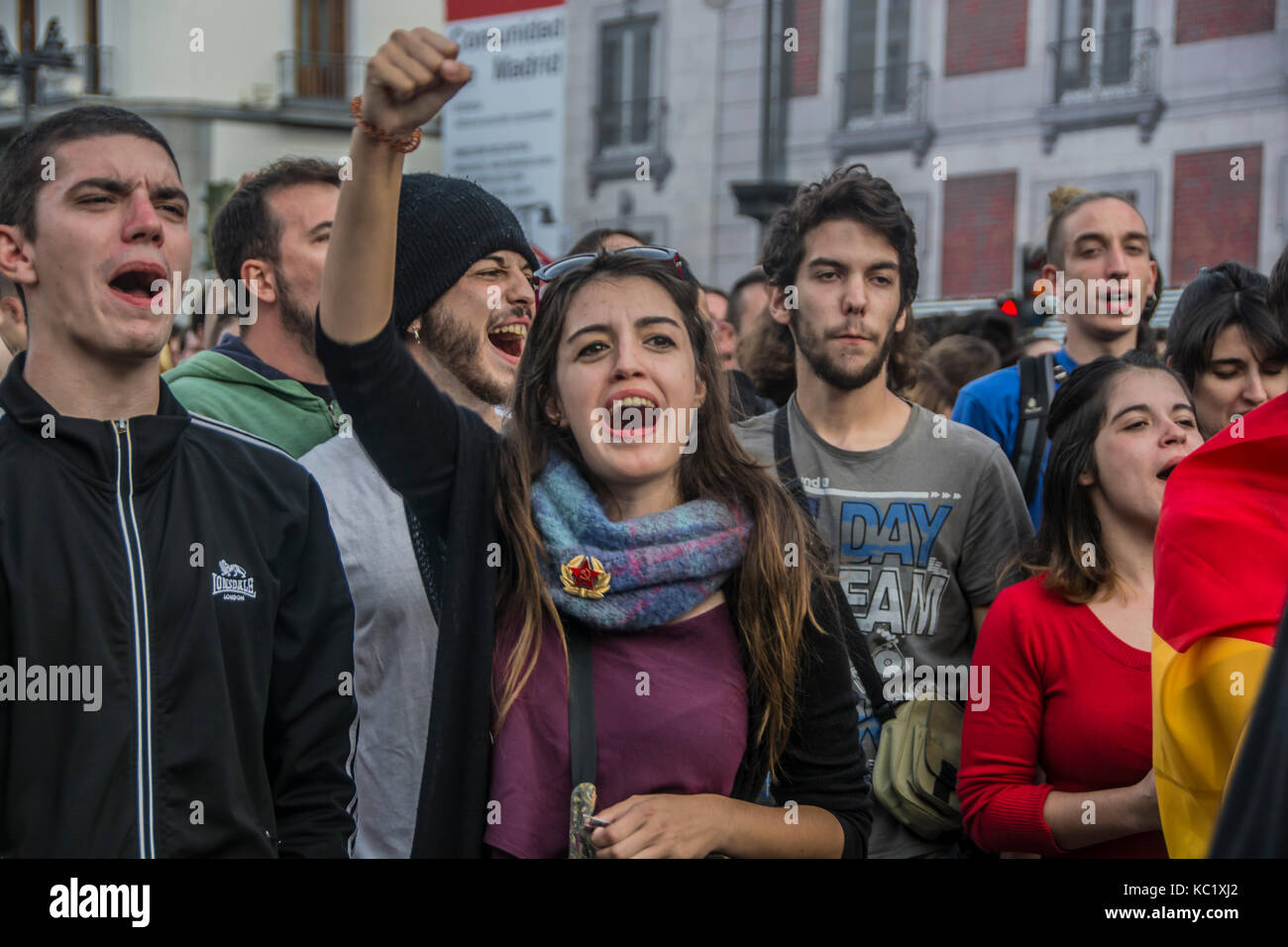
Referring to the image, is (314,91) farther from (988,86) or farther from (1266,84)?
(1266,84)

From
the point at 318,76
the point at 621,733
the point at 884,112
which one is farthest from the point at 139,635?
the point at 318,76

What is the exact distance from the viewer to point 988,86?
59.8ft

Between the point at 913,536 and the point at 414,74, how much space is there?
6.10 feet

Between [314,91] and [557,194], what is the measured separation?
8.46m

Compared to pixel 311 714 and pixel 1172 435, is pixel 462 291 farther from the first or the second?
pixel 1172 435

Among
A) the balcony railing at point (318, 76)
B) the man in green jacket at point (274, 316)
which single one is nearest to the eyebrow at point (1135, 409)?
the man in green jacket at point (274, 316)

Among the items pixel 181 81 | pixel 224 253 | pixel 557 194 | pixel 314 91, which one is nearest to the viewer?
pixel 224 253

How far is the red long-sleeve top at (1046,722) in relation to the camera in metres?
3.16

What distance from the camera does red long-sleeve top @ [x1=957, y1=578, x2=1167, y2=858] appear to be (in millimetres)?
3156

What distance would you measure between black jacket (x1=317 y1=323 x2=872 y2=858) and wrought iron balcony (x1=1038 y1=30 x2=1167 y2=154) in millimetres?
15574

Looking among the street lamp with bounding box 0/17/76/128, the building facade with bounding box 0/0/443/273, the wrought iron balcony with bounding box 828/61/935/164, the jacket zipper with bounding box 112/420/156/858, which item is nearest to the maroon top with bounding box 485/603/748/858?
the jacket zipper with bounding box 112/420/156/858

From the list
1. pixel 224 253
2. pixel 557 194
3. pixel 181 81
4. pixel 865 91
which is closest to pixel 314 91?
pixel 181 81

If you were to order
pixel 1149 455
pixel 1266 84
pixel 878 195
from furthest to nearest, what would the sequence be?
pixel 1266 84 → pixel 878 195 → pixel 1149 455

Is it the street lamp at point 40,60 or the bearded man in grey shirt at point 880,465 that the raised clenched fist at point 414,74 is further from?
the street lamp at point 40,60
